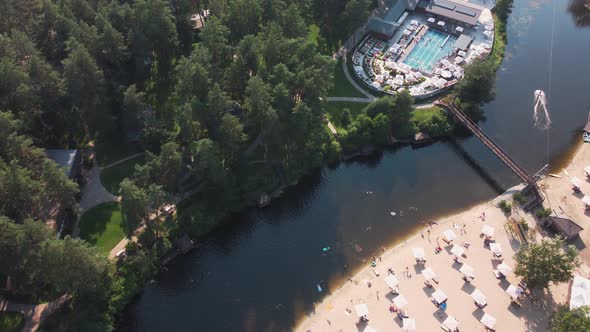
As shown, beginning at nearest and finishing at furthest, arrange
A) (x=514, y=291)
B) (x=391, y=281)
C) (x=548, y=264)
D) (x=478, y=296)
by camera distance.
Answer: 1. (x=548, y=264)
2. (x=478, y=296)
3. (x=514, y=291)
4. (x=391, y=281)

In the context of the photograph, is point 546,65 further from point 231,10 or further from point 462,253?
point 231,10

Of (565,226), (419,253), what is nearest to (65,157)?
(419,253)

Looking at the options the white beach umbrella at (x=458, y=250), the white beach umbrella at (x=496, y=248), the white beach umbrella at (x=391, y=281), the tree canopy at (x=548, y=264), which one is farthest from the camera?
the white beach umbrella at (x=496, y=248)

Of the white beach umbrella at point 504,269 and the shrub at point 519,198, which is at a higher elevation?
the shrub at point 519,198

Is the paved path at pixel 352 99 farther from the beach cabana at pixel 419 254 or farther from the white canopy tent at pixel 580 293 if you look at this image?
the white canopy tent at pixel 580 293

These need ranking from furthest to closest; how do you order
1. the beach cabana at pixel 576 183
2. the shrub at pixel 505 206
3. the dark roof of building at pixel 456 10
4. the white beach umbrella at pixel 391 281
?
1. the dark roof of building at pixel 456 10
2. the beach cabana at pixel 576 183
3. the shrub at pixel 505 206
4. the white beach umbrella at pixel 391 281

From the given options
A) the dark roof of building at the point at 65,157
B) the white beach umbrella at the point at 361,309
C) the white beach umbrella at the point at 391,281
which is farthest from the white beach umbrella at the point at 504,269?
the dark roof of building at the point at 65,157

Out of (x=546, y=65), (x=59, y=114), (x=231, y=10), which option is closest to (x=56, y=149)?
(x=59, y=114)

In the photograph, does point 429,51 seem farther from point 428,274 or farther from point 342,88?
point 428,274
